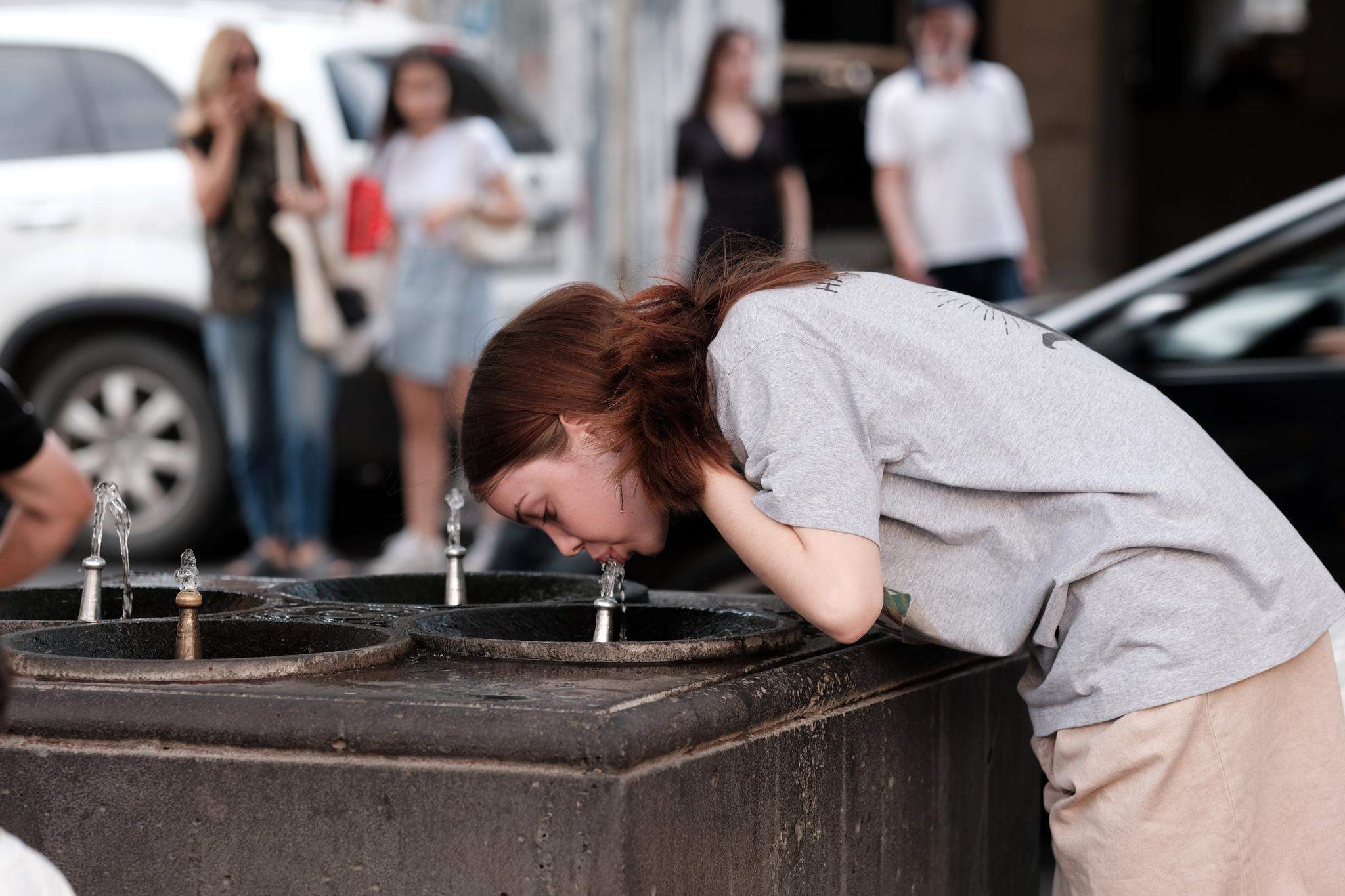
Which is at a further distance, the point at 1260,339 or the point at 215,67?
the point at 215,67

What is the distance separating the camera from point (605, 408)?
230 centimetres

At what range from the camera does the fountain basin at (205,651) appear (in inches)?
85.1

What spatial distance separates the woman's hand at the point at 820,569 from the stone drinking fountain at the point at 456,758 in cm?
12

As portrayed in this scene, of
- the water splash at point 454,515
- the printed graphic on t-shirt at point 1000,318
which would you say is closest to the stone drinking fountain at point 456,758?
the water splash at point 454,515

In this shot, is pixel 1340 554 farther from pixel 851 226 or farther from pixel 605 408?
pixel 851 226

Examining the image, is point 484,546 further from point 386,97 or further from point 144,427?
point 386,97

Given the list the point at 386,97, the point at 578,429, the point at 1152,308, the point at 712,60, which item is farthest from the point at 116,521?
the point at 712,60

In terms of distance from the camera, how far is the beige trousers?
2.25 m

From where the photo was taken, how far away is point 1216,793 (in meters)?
2.26

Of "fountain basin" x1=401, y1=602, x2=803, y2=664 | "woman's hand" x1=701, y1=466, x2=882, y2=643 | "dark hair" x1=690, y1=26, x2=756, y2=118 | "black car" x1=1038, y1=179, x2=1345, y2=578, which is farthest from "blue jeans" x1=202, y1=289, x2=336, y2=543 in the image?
"woman's hand" x1=701, y1=466, x2=882, y2=643

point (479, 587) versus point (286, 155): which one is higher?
point (286, 155)

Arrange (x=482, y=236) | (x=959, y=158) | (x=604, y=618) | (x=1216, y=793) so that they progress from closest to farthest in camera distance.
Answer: (x=1216, y=793) < (x=604, y=618) < (x=482, y=236) < (x=959, y=158)

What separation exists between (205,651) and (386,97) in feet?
12.8

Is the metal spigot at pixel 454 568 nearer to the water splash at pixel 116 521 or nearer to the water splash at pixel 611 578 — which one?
the water splash at pixel 611 578
